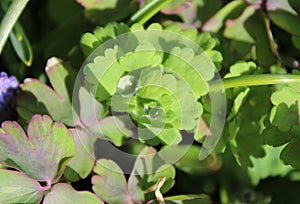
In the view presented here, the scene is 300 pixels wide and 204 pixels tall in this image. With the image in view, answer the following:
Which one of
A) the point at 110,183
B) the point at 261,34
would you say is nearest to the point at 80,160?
the point at 110,183

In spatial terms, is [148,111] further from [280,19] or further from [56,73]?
[280,19]

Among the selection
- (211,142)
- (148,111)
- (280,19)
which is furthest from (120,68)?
(280,19)

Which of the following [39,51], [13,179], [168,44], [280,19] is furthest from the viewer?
[39,51]

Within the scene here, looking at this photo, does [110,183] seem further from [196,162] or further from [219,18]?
[219,18]

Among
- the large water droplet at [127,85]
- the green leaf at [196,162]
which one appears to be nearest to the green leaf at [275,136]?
the green leaf at [196,162]

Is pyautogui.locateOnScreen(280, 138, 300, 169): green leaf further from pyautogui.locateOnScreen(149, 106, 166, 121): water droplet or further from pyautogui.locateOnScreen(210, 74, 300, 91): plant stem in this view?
pyautogui.locateOnScreen(149, 106, 166, 121): water droplet

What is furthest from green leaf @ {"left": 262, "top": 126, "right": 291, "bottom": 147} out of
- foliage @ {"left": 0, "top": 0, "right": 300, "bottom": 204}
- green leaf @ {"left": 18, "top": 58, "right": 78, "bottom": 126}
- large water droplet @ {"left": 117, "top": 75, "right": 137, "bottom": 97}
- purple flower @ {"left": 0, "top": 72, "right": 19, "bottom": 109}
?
purple flower @ {"left": 0, "top": 72, "right": 19, "bottom": 109}
